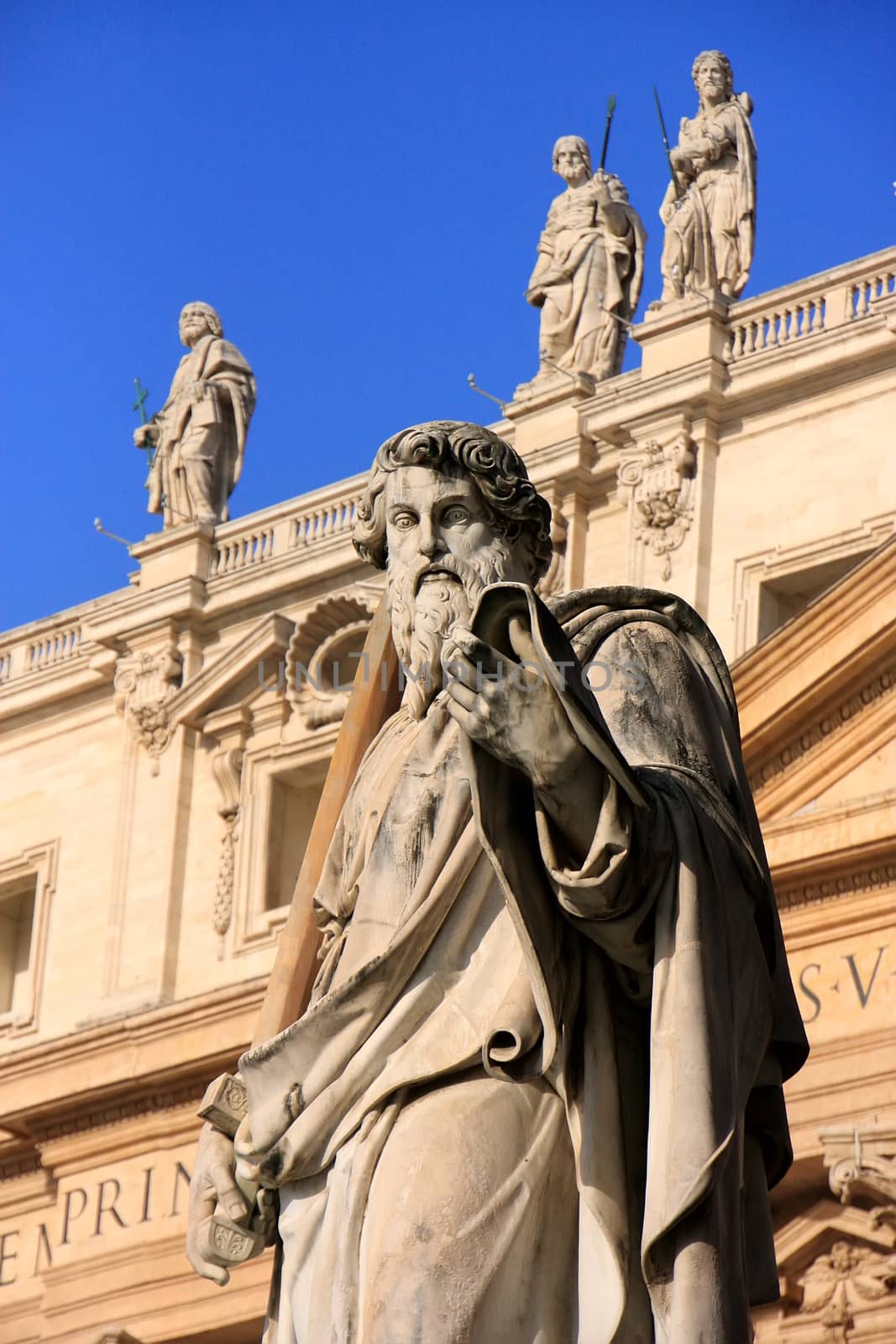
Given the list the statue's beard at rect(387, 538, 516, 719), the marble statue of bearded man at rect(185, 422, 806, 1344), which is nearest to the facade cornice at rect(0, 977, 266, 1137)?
the statue's beard at rect(387, 538, 516, 719)

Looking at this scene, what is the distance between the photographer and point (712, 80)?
73.7 ft

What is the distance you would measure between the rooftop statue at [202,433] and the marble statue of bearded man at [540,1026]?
68.2 ft

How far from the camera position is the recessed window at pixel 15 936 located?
83.9 ft

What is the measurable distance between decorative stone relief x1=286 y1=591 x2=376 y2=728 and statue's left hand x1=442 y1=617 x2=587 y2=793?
60.7 feet

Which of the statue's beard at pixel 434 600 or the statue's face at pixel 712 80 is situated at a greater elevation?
the statue's face at pixel 712 80

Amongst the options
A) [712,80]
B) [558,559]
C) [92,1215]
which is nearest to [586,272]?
[712,80]

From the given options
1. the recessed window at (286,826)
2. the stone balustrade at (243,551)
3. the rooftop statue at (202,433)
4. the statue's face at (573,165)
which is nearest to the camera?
the statue's face at (573,165)

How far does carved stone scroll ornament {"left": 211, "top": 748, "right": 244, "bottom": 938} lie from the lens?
77.7 feet

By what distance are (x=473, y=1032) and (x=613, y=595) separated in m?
0.61

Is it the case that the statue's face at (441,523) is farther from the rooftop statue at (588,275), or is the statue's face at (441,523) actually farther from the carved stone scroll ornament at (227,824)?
the carved stone scroll ornament at (227,824)

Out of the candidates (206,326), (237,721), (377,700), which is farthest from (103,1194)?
(377,700)

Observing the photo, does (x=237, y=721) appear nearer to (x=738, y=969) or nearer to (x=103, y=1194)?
(x=103, y=1194)

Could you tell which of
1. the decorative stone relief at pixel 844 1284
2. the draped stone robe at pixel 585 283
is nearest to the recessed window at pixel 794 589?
the draped stone robe at pixel 585 283

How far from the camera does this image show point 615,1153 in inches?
155
